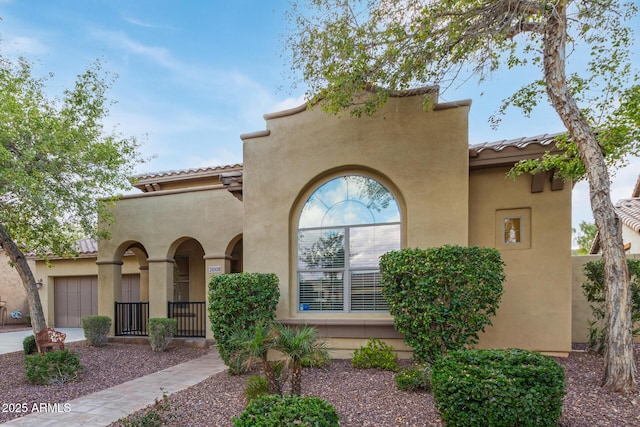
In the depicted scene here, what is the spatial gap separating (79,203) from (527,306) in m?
10.8

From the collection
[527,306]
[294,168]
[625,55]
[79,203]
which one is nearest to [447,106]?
[625,55]

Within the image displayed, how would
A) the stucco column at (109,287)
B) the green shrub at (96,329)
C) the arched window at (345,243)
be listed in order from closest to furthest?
the arched window at (345,243)
the green shrub at (96,329)
the stucco column at (109,287)

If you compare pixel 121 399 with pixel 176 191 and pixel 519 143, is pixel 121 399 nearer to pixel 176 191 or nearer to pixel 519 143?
pixel 176 191

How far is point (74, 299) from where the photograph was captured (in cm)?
1708

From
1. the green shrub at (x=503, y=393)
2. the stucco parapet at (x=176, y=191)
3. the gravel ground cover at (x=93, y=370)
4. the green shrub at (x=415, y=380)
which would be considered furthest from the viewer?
the stucco parapet at (x=176, y=191)

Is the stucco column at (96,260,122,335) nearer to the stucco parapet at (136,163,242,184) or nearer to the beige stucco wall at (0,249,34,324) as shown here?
the stucco parapet at (136,163,242,184)

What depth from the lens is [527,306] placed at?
7488 mm

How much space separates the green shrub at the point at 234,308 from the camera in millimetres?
7195

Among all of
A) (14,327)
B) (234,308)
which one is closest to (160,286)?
(234,308)

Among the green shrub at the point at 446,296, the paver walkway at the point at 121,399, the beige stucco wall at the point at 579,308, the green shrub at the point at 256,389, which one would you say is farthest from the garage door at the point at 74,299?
the beige stucco wall at the point at 579,308

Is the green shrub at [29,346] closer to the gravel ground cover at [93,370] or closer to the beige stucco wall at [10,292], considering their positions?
the gravel ground cover at [93,370]

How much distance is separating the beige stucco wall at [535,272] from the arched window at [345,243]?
219 cm

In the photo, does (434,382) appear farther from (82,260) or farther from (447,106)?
(82,260)

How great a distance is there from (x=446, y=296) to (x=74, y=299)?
680 inches
